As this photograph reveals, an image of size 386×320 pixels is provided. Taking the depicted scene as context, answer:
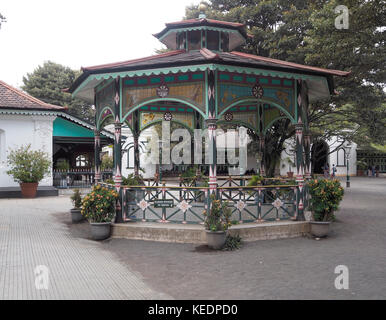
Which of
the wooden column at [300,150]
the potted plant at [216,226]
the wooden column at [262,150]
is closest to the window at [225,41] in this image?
the wooden column at [300,150]

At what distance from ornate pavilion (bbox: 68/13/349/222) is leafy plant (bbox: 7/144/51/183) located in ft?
25.7

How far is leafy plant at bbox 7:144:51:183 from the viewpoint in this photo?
58.1ft

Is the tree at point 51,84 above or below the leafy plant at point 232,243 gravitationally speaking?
above

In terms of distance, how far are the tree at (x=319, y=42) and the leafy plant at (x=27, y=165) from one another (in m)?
11.3

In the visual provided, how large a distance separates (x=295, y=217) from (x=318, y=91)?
438 centimetres

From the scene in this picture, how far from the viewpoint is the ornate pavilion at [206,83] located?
8898mm

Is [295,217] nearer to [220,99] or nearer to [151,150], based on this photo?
[220,99]

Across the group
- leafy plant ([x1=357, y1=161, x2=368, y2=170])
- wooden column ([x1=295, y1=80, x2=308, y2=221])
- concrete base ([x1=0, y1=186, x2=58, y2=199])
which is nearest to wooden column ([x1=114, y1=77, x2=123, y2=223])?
wooden column ([x1=295, y1=80, x2=308, y2=221])

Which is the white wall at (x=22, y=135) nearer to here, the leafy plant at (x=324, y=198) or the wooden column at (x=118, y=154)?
the wooden column at (x=118, y=154)

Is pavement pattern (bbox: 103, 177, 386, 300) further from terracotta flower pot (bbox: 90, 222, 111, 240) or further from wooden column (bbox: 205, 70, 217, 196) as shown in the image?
wooden column (bbox: 205, 70, 217, 196)

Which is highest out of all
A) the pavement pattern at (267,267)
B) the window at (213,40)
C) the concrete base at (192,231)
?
the window at (213,40)

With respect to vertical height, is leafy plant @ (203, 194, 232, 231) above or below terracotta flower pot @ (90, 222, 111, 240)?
above

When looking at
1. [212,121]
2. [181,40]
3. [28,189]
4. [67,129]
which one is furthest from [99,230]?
[67,129]

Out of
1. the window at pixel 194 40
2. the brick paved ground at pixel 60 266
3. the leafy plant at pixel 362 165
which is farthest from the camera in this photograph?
the leafy plant at pixel 362 165
